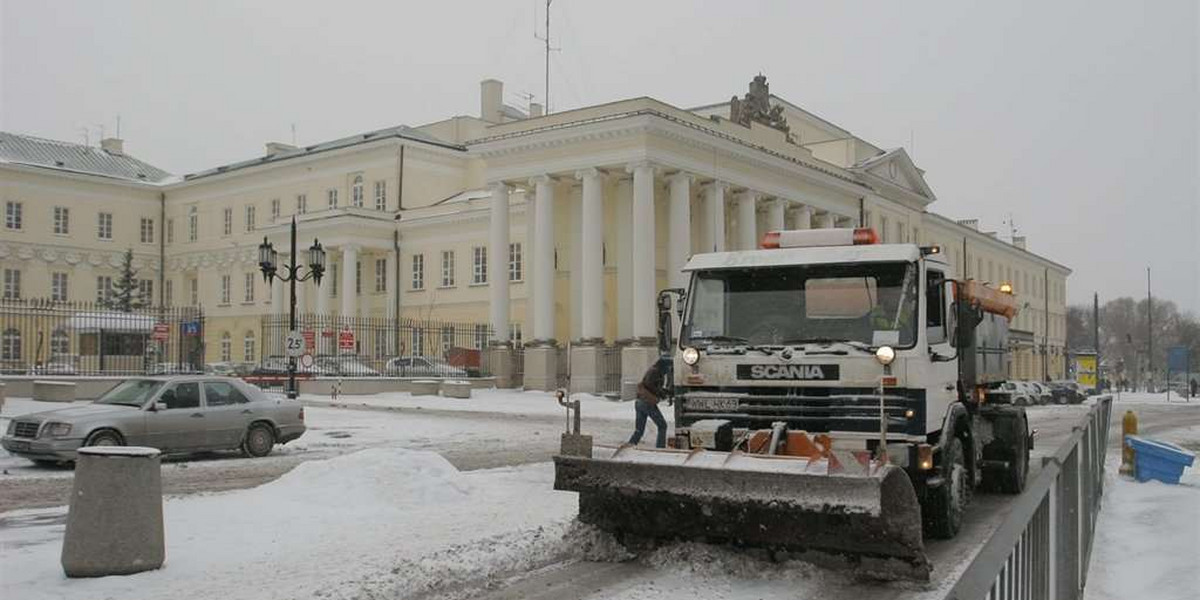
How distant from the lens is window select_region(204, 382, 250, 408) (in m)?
17.5

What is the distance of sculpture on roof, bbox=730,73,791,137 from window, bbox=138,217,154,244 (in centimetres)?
5120

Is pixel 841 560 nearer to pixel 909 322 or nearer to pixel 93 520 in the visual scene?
pixel 909 322

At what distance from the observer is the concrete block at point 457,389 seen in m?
40.7

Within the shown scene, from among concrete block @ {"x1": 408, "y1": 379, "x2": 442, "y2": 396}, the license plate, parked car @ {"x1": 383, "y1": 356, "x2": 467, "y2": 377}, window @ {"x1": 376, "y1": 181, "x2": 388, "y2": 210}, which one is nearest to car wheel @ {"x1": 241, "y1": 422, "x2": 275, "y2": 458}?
the license plate

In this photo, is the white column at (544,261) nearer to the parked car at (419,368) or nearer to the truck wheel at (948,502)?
the parked car at (419,368)

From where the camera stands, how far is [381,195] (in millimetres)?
69625

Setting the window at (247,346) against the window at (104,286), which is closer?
the window at (247,346)

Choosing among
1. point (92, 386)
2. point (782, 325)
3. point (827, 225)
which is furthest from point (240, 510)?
point (827, 225)

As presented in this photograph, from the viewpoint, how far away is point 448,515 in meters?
11.6

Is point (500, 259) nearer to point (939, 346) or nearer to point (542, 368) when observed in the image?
point (542, 368)

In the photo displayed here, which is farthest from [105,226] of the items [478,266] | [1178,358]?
[1178,358]

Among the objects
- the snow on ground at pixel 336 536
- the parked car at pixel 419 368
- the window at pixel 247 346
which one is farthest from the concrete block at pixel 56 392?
the window at pixel 247 346

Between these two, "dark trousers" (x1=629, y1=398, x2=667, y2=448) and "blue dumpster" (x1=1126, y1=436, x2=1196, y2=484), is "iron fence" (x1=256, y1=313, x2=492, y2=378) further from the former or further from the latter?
"blue dumpster" (x1=1126, y1=436, x2=1196, y2=484)

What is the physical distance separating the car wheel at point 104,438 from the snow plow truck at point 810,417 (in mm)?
9724
